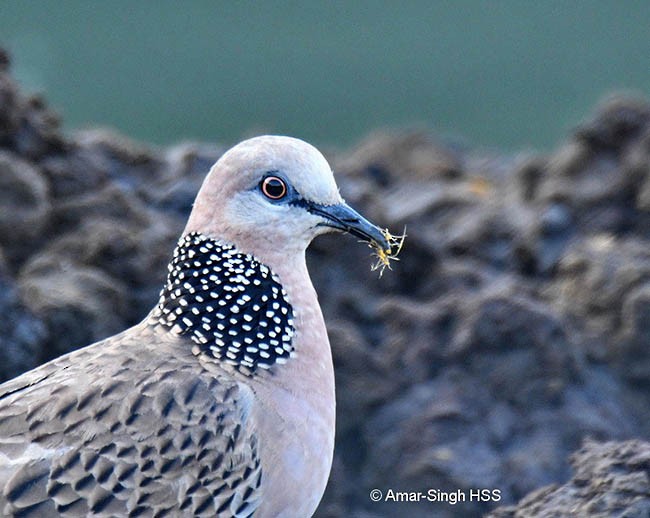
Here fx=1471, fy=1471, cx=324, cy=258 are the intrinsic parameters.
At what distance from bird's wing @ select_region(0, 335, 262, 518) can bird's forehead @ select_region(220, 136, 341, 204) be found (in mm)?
708

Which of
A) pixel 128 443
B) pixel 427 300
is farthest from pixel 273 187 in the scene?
pixel 427 300

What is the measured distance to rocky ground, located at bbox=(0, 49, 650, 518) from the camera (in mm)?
6609

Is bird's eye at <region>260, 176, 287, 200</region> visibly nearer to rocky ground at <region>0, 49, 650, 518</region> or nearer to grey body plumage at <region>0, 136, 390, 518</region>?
grey body plumage at <region>0, 136, 390, 518</region>

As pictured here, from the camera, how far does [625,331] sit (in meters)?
7.27

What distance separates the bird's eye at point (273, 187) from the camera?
5.10 metres

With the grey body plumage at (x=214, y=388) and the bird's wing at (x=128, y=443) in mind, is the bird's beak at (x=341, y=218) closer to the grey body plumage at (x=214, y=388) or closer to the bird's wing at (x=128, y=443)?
the grey body plumage at (x=214, y=388)

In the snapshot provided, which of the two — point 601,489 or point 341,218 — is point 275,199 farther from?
point 601,489

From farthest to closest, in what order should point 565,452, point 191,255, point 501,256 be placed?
point 501,256
point 565,452
point 191,255

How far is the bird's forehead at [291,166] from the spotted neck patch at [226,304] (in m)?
0.30

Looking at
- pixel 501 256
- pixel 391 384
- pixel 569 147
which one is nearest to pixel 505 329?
pixel 391 384

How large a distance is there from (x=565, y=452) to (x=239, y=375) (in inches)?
87.2

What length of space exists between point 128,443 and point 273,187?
40.1 inches

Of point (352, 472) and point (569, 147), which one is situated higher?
point (569, 147)

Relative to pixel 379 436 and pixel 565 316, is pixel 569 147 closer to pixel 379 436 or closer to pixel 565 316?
pixel 565 316
